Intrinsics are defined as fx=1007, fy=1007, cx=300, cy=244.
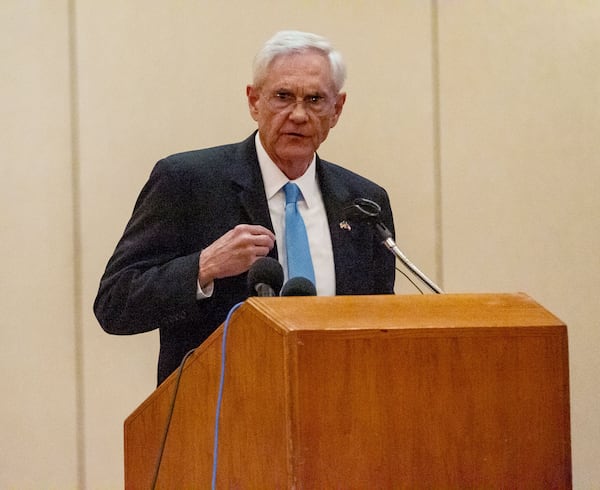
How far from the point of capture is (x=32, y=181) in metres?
3.48

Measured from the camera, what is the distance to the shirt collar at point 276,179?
8.43ft

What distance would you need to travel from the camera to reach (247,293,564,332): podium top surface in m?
1.49

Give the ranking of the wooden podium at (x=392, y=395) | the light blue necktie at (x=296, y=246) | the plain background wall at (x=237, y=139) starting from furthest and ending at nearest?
the plain background wall at (x=237, y=139) → the light blue necktie at (x=296, y=246) → the wooden podium at (x=392, y=395)

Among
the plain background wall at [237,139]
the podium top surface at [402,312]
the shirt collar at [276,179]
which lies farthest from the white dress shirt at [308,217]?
the plain background wall at [237,139]

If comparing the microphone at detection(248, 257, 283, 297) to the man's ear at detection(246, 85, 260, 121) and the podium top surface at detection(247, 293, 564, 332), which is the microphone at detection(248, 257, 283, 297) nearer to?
the podium top surface at detection(247, 293, 564, 332)

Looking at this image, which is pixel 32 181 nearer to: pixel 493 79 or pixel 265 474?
pixel 493 79

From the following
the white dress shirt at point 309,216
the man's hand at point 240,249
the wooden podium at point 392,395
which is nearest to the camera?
the wooden podium at point 392,395

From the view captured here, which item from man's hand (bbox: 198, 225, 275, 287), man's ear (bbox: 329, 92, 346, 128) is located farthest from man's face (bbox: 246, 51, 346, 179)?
man's hand (bbox: 198, 225, 275, 287)

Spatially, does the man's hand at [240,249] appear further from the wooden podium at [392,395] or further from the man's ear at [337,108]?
the man's ear at [337,108]

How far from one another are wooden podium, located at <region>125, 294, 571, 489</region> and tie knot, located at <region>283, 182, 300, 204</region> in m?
0.93

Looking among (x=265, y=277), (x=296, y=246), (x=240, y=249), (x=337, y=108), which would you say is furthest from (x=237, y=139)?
(x=265, y=277)

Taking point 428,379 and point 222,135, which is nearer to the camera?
point 428,379

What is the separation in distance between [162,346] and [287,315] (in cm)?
104

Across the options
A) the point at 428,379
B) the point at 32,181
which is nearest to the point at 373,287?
the point at 428,379
